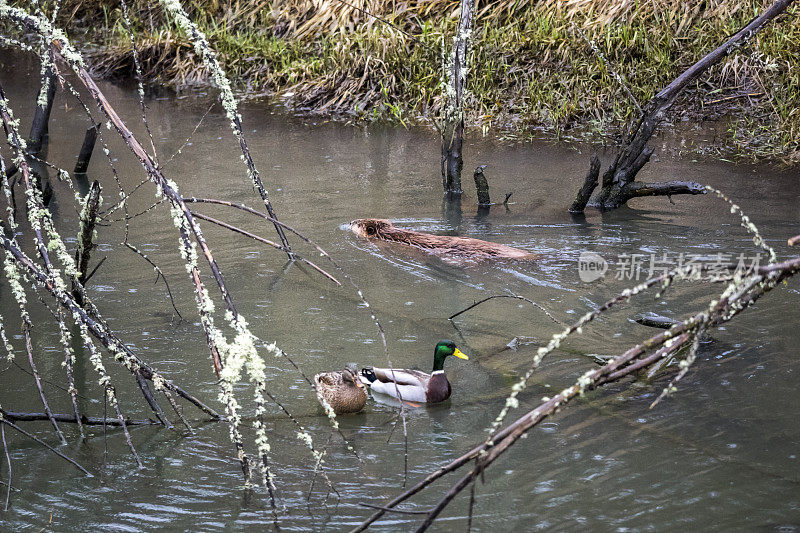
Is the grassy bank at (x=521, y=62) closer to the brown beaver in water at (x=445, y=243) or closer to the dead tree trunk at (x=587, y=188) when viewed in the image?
the dead tree trunk at (x=587, y=188)

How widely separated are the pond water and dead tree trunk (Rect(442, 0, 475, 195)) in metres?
0.28

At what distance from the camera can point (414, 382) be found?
4.65m

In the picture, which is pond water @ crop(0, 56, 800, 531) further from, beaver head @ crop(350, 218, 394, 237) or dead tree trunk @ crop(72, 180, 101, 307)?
dead tree trunk @ crop(72, 180, 101, 307)

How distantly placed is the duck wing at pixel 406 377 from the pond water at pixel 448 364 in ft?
0.58

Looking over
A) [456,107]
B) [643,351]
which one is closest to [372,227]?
[456,107]

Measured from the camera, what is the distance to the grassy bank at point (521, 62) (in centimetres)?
1027

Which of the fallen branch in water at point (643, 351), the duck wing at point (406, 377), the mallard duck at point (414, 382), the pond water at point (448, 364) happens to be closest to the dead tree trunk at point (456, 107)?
the pond water at point (448, 364)

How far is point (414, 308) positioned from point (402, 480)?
2.16 meters

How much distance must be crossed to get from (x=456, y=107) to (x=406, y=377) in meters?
3.83

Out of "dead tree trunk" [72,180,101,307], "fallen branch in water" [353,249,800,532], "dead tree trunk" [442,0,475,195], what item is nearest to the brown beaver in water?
"dead tree trunk" [442,0,475,195]

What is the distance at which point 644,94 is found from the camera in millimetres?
10469

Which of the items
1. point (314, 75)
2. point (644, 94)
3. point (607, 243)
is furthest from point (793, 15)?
point (314, 75)

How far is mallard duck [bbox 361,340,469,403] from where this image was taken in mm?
4652

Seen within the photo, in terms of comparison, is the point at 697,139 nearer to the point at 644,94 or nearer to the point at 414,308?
the point at 644,94
